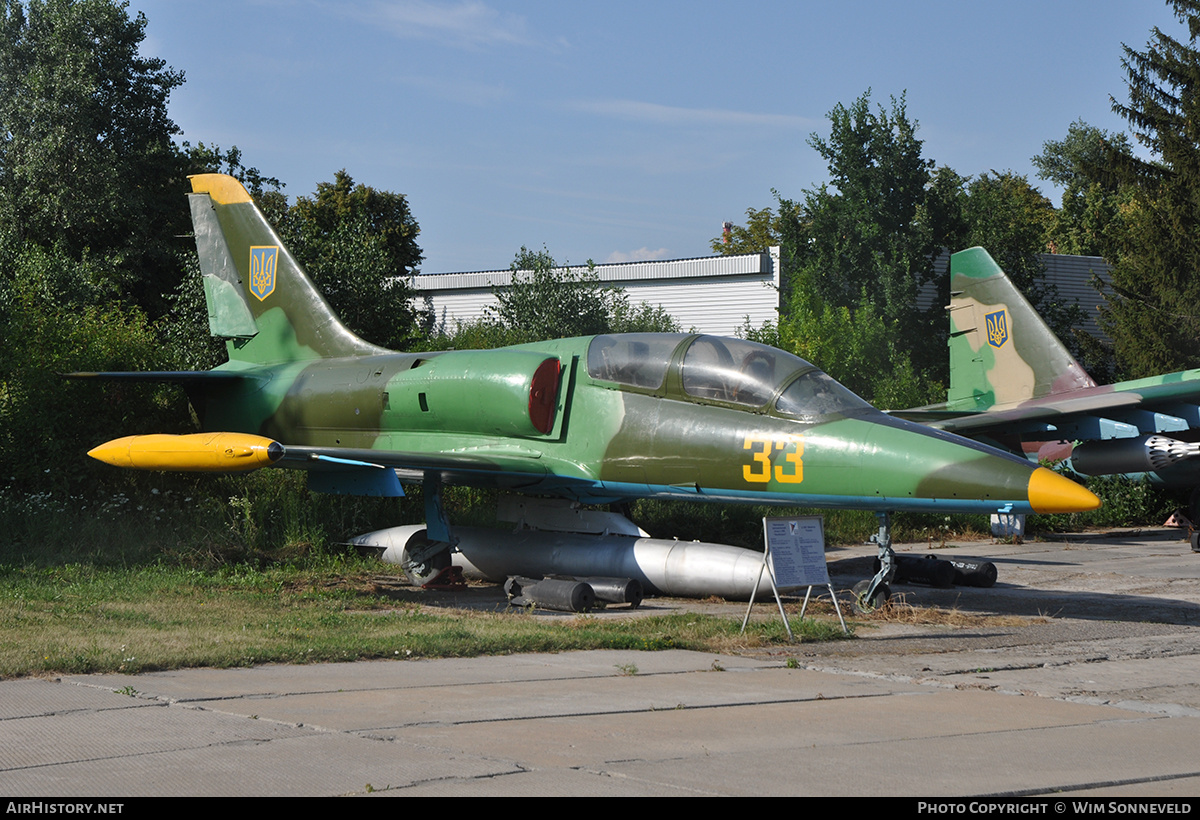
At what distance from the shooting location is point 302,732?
5.38 m

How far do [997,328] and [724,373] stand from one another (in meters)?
11.8

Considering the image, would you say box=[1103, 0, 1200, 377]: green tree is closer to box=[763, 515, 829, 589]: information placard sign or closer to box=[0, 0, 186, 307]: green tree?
box=[763, 515, 829, 589]: information placard sign

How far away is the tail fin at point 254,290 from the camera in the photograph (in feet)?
53.3

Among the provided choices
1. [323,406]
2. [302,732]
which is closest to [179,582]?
[323,406]

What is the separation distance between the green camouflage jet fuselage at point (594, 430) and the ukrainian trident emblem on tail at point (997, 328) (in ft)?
37.0

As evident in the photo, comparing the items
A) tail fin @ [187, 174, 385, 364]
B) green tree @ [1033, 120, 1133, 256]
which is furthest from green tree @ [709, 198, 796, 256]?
tail fin @ [187, 174, 385, 364]

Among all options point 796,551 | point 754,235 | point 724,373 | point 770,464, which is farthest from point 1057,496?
point 754,235

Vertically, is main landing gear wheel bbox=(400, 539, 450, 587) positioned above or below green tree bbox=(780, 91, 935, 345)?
below

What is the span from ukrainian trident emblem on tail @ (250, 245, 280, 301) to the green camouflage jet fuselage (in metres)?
0.93

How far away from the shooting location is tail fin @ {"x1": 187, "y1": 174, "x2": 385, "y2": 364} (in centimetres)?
1623

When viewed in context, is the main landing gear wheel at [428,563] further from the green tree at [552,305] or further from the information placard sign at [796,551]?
the green tree at [552,305]

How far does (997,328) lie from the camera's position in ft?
70.1

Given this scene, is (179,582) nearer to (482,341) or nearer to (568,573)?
(568,573)

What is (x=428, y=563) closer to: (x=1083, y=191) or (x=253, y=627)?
(x=253, y=627)
